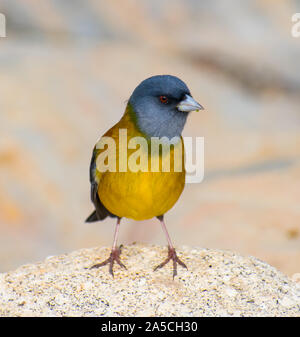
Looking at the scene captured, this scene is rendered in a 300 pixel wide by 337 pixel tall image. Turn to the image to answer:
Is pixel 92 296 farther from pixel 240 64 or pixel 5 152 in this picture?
pixel 240 64

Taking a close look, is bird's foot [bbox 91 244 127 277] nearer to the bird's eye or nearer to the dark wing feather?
the dark wing feather

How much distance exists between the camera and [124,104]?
9.02 m

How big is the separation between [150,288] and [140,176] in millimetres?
840

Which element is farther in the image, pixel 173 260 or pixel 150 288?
pixel 173 260

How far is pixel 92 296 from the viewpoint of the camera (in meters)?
4.44

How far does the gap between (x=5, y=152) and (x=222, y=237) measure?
3378mm

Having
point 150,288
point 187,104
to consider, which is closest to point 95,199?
point 150,288

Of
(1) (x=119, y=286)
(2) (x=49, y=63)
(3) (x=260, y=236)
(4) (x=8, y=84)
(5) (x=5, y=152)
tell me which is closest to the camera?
(1) (x=119, y=286)

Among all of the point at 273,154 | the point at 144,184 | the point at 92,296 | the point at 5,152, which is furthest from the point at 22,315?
the point at 273,154

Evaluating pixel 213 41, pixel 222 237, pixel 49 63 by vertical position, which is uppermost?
pixel 213 41

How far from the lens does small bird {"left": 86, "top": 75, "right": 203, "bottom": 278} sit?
460cm

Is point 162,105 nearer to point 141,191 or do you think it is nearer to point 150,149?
point 150,149

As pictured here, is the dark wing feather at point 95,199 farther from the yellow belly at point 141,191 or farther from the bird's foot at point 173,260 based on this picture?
the bird's foot at point 173,260

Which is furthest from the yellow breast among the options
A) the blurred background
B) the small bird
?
the blurred background
